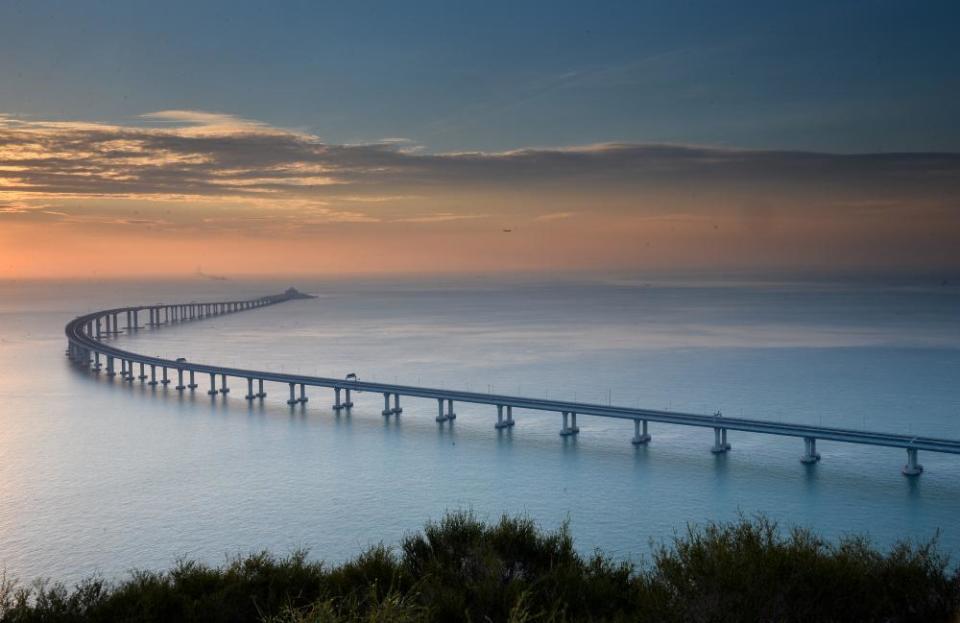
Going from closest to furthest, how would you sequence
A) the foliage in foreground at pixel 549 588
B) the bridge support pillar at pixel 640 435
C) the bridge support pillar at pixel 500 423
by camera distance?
1. the foliage in foreground at pixel 549 588
2. the bridge support pillar at pixel 640 435
3. the bridge support pillar at pixel 500 423

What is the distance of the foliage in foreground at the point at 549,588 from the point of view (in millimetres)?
15312

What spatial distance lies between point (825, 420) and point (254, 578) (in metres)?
53.8

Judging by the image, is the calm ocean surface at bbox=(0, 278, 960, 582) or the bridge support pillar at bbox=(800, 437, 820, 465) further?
the bridge support pillar at bbox=(800, 437, 820, 465)

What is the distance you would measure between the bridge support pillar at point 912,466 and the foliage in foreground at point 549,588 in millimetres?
31867

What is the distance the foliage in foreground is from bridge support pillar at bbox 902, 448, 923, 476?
3187 centimetres

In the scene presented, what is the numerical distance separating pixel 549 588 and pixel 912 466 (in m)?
37.0

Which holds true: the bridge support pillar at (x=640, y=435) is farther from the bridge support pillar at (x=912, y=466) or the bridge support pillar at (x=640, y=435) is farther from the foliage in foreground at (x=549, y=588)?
the foliage in foreground at (x=549, y=588)

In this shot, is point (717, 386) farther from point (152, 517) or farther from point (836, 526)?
point (152, 517)

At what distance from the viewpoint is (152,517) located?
4131cm

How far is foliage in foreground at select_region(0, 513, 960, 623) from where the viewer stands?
1531cm

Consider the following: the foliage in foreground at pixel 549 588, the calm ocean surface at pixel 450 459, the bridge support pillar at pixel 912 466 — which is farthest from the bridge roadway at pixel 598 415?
the foliage in foreground at pixel 549 588

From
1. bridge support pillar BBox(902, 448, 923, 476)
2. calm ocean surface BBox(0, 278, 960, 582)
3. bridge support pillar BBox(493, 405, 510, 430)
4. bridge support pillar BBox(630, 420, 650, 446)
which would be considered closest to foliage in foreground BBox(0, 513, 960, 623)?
calm ocean surface BBox(0, 278, 960, 582)

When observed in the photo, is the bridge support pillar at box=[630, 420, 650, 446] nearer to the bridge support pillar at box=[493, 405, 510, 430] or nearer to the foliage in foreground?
the bridge support pillar at box=[493, 405, 510, 430]

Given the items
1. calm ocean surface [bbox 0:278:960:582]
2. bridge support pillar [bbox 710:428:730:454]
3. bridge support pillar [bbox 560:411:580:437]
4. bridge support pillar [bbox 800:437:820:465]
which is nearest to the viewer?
calm ocean surface [bbox 0:278:960:582]
